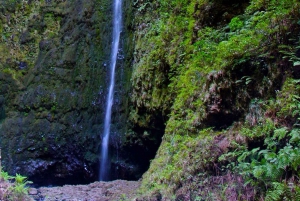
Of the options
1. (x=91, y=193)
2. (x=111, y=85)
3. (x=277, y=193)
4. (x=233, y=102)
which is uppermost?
(x=111, y=85)

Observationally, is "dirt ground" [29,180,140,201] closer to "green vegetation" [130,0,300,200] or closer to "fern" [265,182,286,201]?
"green vegetation" [130,0,300,200]

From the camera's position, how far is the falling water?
33.6ft

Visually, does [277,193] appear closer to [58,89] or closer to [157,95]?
[157,95]

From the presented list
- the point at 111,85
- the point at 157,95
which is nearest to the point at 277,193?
the point at 157,95

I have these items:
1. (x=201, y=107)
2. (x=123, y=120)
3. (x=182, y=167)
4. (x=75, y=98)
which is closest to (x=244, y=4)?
(x=201, y=107)

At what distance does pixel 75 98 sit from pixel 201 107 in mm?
6133

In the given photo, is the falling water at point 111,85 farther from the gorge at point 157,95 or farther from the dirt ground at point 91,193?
the dirt ground at point 91,193

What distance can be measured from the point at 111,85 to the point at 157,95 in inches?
111

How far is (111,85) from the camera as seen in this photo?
412 inches

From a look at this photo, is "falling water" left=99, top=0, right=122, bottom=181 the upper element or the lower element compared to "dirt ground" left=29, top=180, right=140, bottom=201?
upper

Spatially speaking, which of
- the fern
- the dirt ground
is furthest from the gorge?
the dirt ground

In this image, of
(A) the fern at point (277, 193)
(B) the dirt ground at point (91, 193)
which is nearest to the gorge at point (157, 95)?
(A) the fern at point (277, 193)

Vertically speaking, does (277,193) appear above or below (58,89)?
below

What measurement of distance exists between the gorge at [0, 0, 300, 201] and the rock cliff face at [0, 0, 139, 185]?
0.04 metres
